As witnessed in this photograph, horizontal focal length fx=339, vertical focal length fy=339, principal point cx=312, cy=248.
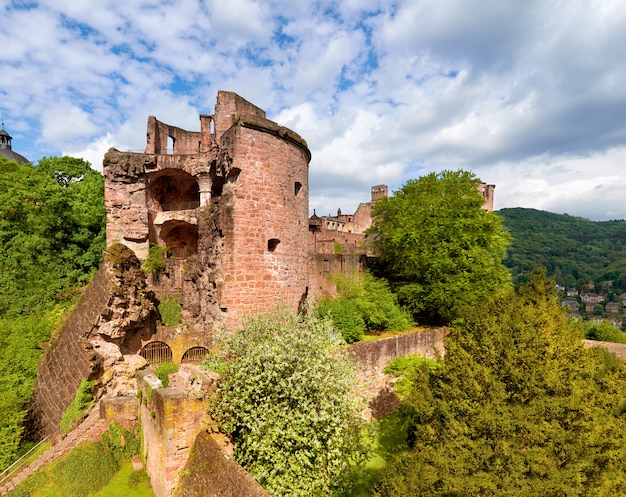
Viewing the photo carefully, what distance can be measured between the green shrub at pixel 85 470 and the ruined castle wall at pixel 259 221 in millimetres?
5074

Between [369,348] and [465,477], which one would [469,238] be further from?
[465,477]

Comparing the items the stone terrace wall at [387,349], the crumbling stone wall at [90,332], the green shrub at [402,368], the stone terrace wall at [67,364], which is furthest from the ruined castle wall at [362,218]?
the stone terrace wall at [67,364]

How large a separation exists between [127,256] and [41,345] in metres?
5.88

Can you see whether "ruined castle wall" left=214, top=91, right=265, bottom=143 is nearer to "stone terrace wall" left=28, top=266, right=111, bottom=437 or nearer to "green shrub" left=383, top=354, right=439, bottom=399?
"stone terrace wall" left=28, top=266, right=111, bottom=437

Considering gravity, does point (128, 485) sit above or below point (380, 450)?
above

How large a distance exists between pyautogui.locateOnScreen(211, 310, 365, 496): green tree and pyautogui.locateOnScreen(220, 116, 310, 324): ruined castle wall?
3.80 meters

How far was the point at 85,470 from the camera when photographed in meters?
8.89

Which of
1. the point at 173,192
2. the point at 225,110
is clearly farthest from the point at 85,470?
the point at 225,110

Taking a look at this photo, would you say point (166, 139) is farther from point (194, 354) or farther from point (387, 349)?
point (387, 349)

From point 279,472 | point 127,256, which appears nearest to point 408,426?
point 279,472

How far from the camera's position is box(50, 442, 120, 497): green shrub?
8653 mm

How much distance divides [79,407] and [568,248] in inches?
5404

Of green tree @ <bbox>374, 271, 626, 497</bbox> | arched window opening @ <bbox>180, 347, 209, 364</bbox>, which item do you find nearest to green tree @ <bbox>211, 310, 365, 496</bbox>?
green tree @ <bbox>374, 271, 626, 497</bbox>

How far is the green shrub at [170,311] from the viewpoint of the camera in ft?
48.2
